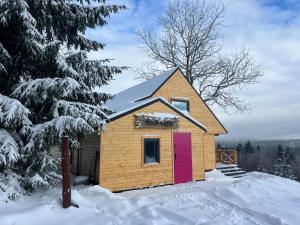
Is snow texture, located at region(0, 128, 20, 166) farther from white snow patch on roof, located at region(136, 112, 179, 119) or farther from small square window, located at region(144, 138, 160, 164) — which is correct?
small square window, located at region(144, 138, 160, 164)

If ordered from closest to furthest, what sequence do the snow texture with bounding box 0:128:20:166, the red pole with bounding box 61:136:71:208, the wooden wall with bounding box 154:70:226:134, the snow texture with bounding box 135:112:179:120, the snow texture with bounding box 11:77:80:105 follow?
the snow texture with bounding box 0:128:20:166, the snow texture with bounding box 11:77:80:105, the red pole with bounding box 61:136:71:208, the snow texture with bounding box 135:112:179:120, the wooden wall with bounding box 154:70:226:134

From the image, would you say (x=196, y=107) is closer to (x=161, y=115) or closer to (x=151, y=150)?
(x=161, y=115)

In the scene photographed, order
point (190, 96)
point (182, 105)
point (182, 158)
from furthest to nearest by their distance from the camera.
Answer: point (190, 96), point (182, 105), point (182, 158)

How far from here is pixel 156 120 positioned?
458 inches

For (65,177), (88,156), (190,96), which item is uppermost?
(190,96)

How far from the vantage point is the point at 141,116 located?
1130 centimetres

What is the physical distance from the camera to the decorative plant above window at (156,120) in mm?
11266

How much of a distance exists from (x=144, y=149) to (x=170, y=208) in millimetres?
4189

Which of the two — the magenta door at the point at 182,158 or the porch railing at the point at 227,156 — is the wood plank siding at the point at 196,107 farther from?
the magenta door at the point at 182,158

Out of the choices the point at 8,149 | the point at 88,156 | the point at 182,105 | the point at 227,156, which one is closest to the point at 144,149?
the point at 88,156

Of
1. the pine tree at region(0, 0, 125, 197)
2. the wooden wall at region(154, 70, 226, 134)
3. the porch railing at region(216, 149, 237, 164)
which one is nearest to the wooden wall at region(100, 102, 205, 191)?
the pine tree at region(0, 0, 125, 197)

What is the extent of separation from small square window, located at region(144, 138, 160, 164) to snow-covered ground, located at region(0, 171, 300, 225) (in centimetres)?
241

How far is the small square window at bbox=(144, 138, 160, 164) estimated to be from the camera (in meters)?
11.5

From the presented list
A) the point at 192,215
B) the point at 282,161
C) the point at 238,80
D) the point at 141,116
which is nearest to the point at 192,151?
the point at 141,116
